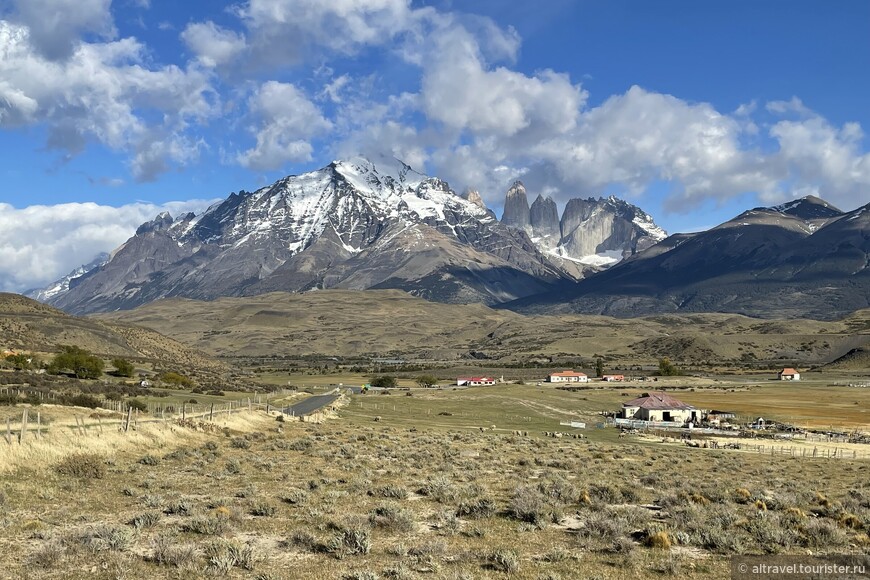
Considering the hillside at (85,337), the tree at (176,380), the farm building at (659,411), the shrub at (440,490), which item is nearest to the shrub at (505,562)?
the shrub at (440,490)

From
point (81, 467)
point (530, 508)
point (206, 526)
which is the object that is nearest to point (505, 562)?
point (530, 508)

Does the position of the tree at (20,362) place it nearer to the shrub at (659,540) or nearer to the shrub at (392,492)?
the shrub at (392,492)

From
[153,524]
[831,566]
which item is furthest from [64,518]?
[831,566]

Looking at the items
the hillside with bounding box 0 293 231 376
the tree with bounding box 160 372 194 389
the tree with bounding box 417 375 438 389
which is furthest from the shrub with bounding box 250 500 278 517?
the tree with bounding box 417 375 438 389

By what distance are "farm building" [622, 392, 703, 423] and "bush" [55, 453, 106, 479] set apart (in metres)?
75.2

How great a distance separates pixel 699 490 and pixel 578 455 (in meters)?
15.4

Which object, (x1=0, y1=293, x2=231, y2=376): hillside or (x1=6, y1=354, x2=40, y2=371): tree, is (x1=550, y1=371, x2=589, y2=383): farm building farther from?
(x1=6, y1=354, x2=40, y2=371): tree

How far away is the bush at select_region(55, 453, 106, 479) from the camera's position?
982 inches

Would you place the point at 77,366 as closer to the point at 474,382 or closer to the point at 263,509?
the point at 263,509

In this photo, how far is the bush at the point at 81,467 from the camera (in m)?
25.0

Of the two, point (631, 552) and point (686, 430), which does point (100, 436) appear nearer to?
point (631, 552)

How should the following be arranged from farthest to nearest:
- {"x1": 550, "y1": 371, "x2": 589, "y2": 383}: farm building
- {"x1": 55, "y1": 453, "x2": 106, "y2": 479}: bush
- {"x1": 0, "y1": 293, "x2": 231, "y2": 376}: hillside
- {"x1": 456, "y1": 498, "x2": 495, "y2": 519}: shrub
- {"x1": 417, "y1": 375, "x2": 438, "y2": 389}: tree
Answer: {"x1": 550, "y1": 371, "x2": 589, "y2": 383}: farm building < {"x1": 417, "y1": 375, "x2": 438, "y2": 389}: tree < {"x1": 0, "y1": 293, "x2": 231, "y2": 376}: hillside < {"x1": 55, "y1": 453, "x2": 106, "y2": 479}: bush < {"x1": 456, "y1": 498, "x2": 495, "y2": 519}: shrub

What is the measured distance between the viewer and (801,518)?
20.9 m

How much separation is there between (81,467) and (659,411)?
78383 millimetres
